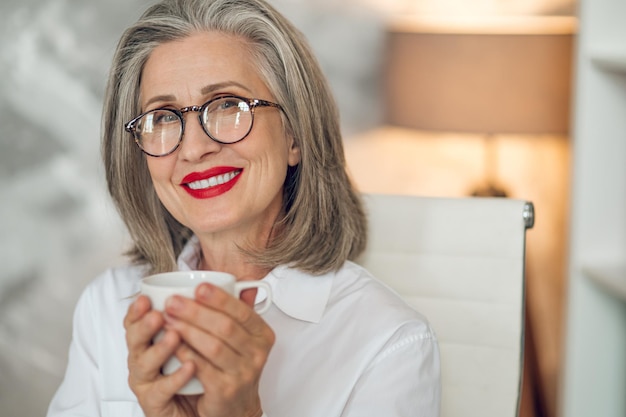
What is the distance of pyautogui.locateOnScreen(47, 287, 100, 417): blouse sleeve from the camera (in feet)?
4.94

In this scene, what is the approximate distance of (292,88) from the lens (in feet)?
4.75

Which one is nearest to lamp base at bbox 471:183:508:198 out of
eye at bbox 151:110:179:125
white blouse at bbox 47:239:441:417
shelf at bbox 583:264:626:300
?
shelf at bbox 583:264:626:300

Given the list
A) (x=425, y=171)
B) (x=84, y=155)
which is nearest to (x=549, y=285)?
(x=425, y=171)

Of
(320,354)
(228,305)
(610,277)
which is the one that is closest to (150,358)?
(228,305)

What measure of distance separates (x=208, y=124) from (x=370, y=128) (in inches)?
64.2

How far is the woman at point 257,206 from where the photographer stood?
4.35 feet

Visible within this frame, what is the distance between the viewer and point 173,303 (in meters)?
0.94

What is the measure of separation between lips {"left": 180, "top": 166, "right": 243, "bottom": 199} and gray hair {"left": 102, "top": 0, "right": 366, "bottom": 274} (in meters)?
0.14

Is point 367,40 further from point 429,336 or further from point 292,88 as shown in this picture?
point 429,336

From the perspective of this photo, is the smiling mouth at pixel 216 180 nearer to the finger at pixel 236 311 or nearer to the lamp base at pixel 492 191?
the finger at pixel 236 311

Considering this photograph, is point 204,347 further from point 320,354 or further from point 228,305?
point 320,354

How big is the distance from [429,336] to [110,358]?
59 centimetres

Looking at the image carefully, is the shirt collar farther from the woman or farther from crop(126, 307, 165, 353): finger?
crop(126, 307, 165, 353): finger

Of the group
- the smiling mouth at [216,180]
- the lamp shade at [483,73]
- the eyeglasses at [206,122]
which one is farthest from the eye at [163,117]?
the lamp shade at [483,73]
